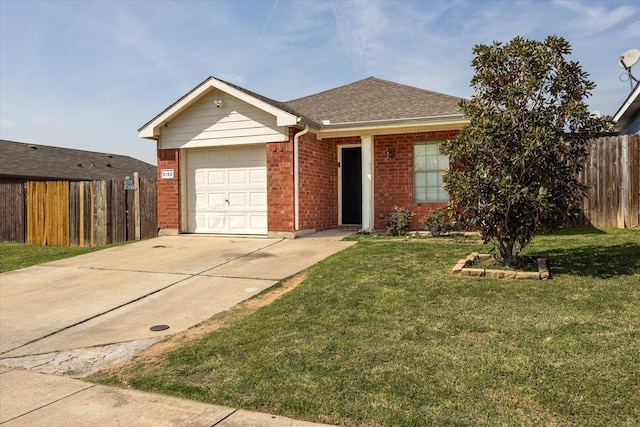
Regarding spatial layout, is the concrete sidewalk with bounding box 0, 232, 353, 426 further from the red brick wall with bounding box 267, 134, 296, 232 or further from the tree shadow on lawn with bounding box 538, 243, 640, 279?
the tree shadow on lawn with bounding box 538, 243, 640, 279

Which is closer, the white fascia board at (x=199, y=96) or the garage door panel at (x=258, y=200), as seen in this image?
the white fascia board at (x=199, y=96)

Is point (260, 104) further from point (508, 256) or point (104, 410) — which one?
point (104, 410)

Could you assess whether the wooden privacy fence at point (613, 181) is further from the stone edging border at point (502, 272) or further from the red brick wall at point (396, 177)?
the stone edging border at point (502, 272)

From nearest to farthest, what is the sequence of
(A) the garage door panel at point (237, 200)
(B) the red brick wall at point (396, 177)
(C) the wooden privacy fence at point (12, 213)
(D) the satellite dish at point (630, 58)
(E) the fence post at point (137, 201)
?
(A) the garage door panel at point (237, 200) < (B) the red brick wall at point (396, 177) < (E) the fence post at point (137, 201) < (D) the satellite dish at point (630, 58) < (C) the wooden privacy fence at point (12, 213)

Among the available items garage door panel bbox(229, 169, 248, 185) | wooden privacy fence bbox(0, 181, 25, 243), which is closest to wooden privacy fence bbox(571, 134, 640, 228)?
garage door panel bbox(229, 169, 248, 185)

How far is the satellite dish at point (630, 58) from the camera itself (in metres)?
14.2

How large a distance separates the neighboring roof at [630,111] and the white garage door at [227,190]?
9514mm

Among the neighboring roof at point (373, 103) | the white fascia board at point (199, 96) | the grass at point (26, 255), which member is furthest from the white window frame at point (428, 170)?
the grass at point (26, 255)

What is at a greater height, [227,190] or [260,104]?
[260,104]

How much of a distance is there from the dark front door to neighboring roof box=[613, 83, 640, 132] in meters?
6.90

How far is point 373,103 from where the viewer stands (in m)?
13.8

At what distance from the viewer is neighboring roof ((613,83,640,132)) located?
11.5 metres

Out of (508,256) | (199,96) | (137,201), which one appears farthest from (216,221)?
(508,256)

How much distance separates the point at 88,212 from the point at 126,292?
25.6 ft
